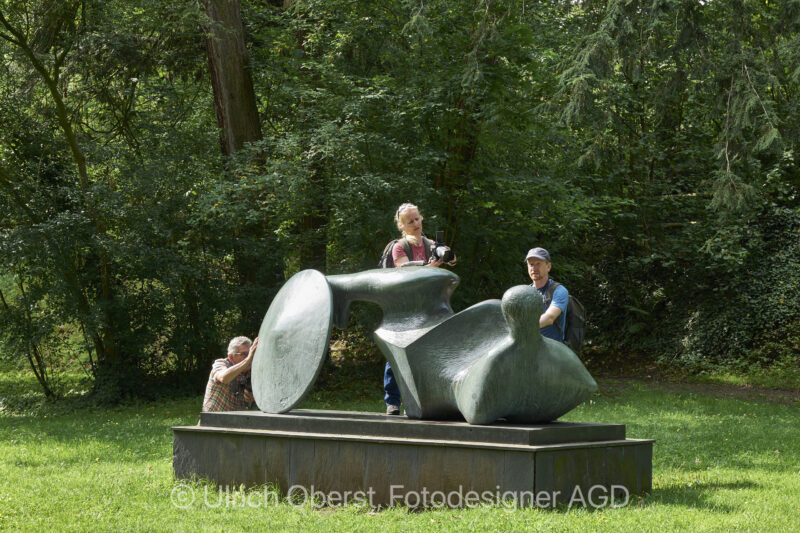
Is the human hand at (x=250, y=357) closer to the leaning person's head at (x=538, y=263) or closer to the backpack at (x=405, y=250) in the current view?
the backpack at (x=405, y=250)

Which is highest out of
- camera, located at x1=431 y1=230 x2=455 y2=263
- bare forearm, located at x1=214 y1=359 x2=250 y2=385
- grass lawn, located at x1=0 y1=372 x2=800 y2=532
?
camera, located at x1=431 y1=230 x2=455 y2=263

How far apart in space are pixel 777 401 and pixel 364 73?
949 cm

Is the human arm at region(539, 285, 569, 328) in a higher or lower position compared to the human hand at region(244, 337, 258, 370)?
higher

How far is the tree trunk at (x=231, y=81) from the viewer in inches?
647

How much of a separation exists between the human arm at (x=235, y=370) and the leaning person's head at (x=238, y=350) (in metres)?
0.13

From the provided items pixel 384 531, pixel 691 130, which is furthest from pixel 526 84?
pixel 384 531

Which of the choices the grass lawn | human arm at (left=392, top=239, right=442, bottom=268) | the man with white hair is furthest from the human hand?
human arm at (left=392, top=239, right=442, bottom=268)

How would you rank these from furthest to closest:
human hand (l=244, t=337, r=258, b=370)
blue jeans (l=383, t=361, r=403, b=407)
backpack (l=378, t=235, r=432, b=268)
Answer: human hand (l=244, t=337, r=258, b=370)
blue jeans (l=383, t=361, r=403, b=407)
backpack (l=378, t=235, r=432, b=268)

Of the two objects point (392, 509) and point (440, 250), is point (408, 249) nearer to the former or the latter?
point (440, 250)

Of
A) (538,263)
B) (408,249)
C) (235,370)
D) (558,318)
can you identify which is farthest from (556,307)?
(235,370)

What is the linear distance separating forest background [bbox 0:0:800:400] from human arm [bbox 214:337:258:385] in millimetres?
6586

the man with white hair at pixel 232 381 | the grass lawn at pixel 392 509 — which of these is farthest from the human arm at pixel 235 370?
the grass lawn at pixel 392 509

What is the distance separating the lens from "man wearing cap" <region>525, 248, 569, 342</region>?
711 centimetres

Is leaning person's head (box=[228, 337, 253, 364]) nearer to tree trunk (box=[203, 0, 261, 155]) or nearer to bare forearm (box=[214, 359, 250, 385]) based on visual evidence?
bare forearm (box=[214, 359, 250, 385])
